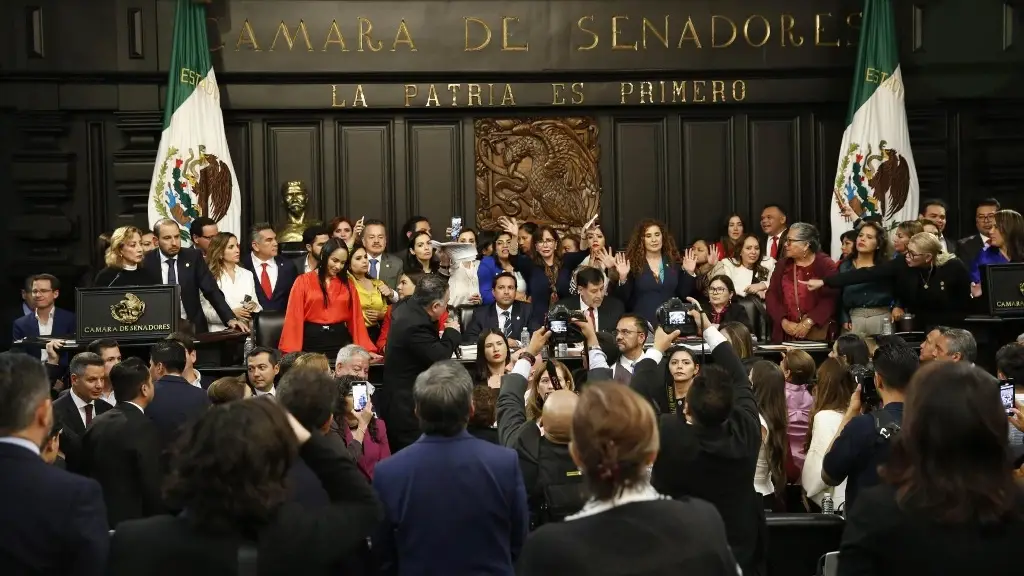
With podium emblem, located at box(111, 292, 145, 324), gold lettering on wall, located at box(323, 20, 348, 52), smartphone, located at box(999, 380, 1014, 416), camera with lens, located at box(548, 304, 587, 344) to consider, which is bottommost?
smartphone, located at box(999, 380, 1014, 416)

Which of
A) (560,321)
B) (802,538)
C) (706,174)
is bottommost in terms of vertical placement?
(802,538)

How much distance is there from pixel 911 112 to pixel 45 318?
7844 millimetres

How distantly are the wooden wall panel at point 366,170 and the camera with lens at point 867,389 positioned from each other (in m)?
7.73

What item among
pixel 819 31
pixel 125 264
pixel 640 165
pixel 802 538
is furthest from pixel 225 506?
pixel 819 31

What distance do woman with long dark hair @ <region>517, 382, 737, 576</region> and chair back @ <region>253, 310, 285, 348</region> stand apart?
255 inches

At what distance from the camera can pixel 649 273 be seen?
32.3ft

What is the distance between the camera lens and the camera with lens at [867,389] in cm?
507

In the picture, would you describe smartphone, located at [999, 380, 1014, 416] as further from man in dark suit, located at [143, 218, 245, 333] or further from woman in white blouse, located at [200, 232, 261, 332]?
woman in white blouse, located at [200, 232, 261, 332]

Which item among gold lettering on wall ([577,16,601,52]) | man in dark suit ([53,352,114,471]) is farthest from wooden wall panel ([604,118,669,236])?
man in dark suit ([53,352,114,471])

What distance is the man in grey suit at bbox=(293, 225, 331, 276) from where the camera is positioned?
10.3m

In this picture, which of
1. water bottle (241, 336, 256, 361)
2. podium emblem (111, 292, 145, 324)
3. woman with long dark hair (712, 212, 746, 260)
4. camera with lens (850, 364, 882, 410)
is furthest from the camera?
woman with long dark hair (712, 212, 746, 260)

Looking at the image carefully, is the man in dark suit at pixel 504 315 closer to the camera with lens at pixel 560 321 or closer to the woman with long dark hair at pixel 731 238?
the camera with lens at pixel 560 321

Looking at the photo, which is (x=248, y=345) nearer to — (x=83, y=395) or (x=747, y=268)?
(x=83, y=395)

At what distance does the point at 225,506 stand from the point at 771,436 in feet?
10.9
